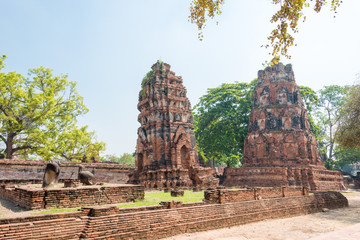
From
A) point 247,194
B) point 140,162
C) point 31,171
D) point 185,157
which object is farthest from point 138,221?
point 31,171

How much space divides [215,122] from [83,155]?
13.6m

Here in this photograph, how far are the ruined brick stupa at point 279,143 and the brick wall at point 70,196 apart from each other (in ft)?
49.0

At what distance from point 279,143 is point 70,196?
1989cm

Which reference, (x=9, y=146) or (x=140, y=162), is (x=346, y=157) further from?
(x=9, y=146)

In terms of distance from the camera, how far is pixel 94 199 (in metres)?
7.67

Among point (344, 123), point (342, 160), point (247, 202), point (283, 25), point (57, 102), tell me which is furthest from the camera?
point (342, 160)

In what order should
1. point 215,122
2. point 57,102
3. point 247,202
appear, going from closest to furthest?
point 247,202
point 57,102
point 215,122

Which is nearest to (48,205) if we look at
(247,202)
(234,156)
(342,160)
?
(247,202)

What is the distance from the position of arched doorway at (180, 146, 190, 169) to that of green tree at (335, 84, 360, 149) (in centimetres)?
979

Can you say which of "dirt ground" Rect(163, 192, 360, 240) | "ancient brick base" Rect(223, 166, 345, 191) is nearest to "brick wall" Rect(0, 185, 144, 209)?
"dirt ground" Rect(163, 192, 360, 240)

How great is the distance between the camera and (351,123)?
592 inches

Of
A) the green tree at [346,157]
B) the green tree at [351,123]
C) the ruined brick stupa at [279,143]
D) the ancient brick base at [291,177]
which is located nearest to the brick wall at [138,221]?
the green tree at [351,123]

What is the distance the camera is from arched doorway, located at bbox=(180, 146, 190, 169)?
1761 centimetres

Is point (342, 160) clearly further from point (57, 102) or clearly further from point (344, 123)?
point (57, 102)
